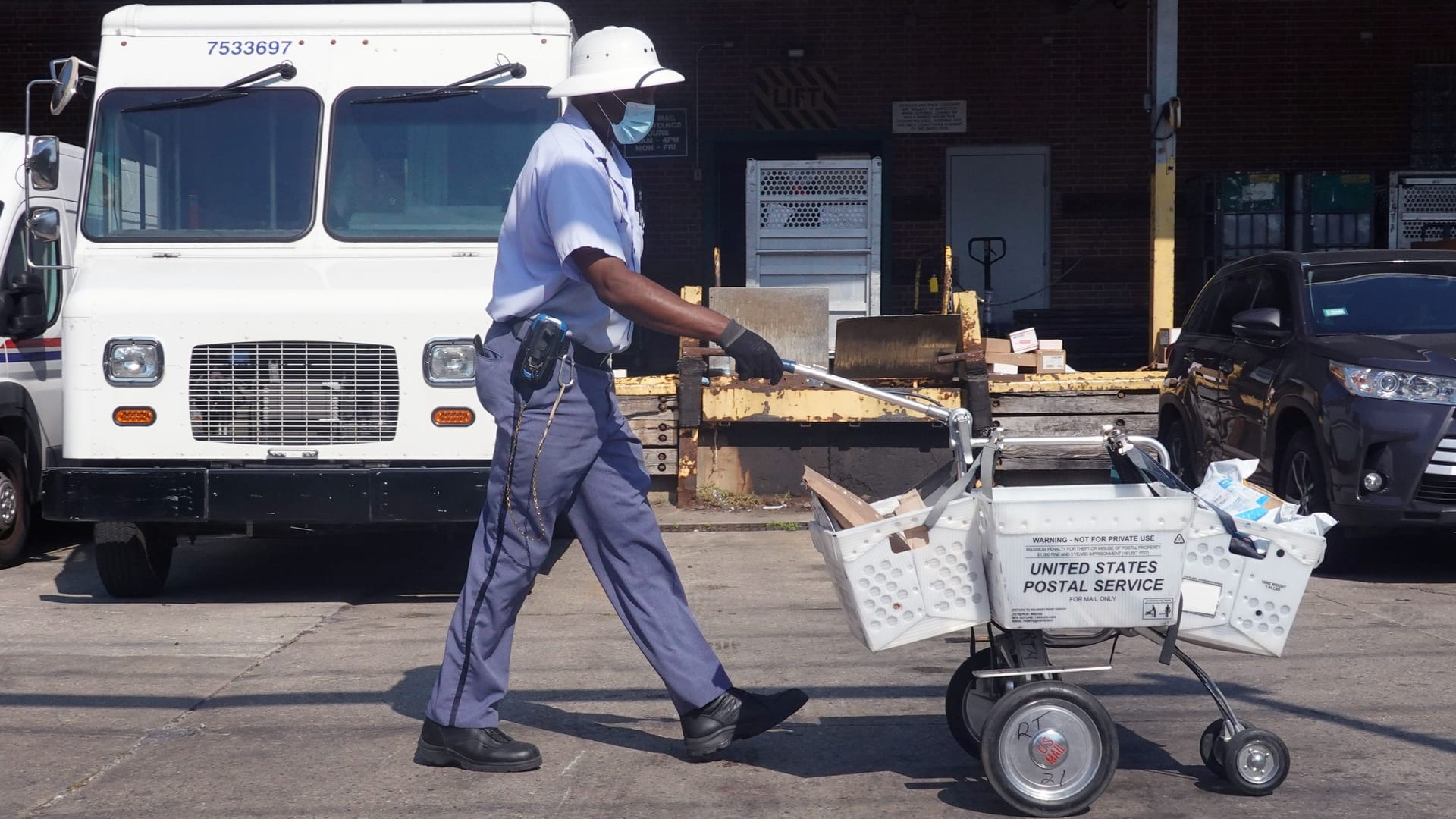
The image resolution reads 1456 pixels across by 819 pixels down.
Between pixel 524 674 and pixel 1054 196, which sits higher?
pixel 1054 196

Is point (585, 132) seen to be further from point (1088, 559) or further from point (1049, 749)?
point (1049, 749)

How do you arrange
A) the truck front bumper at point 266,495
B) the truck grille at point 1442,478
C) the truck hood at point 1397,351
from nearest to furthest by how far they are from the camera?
the truck front bumper at point 266,495 → the truck grille at point 1442,478 → the truck hood at point 1397,351

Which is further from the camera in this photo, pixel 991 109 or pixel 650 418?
pixel 991 109

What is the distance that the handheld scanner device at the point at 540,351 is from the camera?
4145 millimetres

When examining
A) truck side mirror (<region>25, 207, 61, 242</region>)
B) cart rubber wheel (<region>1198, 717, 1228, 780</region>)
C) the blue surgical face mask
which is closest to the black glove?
the blue surgical face mask

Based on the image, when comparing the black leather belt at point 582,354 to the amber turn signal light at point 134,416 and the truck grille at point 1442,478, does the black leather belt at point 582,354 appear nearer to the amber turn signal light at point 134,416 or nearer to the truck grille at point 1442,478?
the amber turn signal light at point 134,416

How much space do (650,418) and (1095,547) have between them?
626 cm

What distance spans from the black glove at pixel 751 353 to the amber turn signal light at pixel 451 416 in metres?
2.81

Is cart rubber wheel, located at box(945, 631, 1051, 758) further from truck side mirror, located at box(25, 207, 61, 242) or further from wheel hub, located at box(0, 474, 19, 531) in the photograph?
wheel hub, located at box(0, 474, 19, 531)

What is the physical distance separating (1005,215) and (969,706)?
40.6ft

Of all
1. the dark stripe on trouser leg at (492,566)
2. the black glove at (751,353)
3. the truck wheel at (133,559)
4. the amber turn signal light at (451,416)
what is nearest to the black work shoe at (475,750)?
the dark stripe on trouser leg at (492,566)

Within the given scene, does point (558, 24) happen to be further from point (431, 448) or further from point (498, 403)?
point (498, 403)

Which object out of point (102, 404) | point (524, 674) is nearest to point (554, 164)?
point (524, 674)

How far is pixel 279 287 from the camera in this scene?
260 inches
